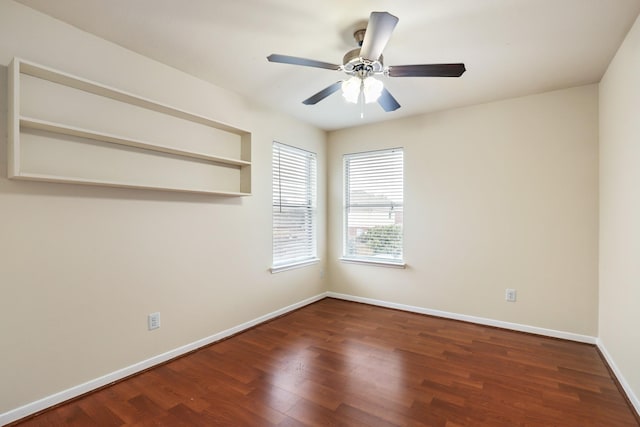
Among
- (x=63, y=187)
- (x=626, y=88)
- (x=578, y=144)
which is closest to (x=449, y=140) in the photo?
(x=578, y=144)

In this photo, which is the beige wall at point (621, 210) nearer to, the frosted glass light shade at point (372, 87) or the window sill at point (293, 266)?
the frosted glass light shade at point (372, 87)

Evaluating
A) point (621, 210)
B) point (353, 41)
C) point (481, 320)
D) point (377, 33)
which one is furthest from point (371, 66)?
point (481, 320)

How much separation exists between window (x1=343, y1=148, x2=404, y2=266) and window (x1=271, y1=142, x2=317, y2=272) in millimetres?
504

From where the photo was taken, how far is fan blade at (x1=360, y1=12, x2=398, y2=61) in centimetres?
150

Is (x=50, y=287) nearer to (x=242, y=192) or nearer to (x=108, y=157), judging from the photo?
(x=108, y=157)

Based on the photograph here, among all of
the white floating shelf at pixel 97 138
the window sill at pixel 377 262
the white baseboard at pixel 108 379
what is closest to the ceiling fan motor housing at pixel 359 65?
the white floating shelf at pixel 97 138

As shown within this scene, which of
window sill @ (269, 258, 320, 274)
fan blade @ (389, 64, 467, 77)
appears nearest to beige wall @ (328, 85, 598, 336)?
window sill @ (269, 258, 320, 274)

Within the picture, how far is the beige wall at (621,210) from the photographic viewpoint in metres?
1.94

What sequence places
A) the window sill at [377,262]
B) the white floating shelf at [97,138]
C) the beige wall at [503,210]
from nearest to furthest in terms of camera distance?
1. the white floating shelf at [97,138]
2. the beige wall at [503,210]
3. the window sill at [377,262]

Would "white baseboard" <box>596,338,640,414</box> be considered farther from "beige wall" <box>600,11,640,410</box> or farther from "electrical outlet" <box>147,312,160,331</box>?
"electrical outlet" <box>147,312,160,331</box>

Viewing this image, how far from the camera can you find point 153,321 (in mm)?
2451

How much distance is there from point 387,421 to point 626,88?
2723mm

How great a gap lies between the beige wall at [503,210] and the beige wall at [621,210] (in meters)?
0.18

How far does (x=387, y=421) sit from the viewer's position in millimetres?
1802
